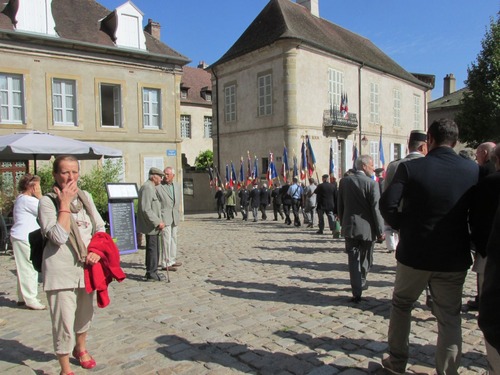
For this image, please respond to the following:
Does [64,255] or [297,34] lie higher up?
[297,34]

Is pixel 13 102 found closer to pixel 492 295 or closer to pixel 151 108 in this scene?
pixel 151 108

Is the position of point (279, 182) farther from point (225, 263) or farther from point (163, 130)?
point (225, 263)

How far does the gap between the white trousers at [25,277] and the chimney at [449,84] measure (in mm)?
45980

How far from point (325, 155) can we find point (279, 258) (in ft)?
53.8

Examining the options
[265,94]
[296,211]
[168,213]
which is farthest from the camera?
[265,94]

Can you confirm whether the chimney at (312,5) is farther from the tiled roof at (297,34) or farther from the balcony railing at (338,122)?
the balcony railing at (338,122)

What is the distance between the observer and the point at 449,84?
43.7 m

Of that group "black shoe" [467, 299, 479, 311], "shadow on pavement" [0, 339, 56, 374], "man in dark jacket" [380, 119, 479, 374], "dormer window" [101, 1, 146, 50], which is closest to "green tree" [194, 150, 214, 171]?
"dormer window" [101, 1, 146, 50]

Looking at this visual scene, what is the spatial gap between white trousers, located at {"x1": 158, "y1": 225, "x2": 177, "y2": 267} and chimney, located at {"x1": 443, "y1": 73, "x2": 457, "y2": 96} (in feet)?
143

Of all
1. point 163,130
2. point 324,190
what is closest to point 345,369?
point 324,190

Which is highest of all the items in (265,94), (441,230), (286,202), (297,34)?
(297,34)

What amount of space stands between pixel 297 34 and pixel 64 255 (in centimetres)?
2137

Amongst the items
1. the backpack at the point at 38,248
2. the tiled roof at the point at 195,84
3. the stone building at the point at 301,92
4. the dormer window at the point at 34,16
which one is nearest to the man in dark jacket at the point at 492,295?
the backpack at the point at 38,248

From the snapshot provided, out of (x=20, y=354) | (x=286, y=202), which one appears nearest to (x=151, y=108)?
(x=286, y=202)
